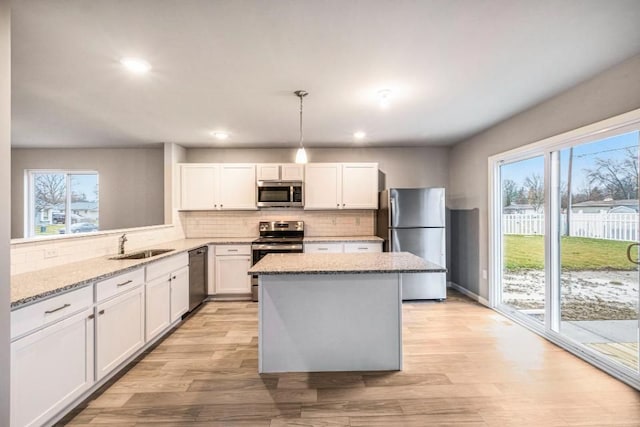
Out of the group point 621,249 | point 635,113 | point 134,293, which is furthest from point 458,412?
point 134,293

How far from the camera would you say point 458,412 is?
81.0 inches

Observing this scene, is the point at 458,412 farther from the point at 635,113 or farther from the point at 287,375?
the point at 635,113

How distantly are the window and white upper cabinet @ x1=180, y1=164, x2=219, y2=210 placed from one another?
168cm

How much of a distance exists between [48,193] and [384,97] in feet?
19.1

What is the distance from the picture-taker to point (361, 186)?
4996mm

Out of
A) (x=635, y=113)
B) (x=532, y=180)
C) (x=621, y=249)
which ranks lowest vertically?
(x=621, y=249)

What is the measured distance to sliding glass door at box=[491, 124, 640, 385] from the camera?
8.03ft

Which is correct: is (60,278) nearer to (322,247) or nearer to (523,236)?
(322,247)

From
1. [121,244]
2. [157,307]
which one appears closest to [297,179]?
[121,244]

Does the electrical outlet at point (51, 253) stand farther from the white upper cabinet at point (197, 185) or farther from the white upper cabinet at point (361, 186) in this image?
the white upper cabinet at point (361, 186)

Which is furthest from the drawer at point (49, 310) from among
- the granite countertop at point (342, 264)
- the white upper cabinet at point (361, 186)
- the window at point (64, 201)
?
the window at point (64, 201)

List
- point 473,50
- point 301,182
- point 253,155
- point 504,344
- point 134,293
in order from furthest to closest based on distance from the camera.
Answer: point 253,155 → point 301,182 → point 504,344 → point 134,293 → point 473,50

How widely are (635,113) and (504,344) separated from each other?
2.21 metres

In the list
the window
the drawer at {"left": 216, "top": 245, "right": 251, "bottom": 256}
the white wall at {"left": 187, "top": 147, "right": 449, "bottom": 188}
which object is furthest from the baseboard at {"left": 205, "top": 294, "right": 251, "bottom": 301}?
the window
